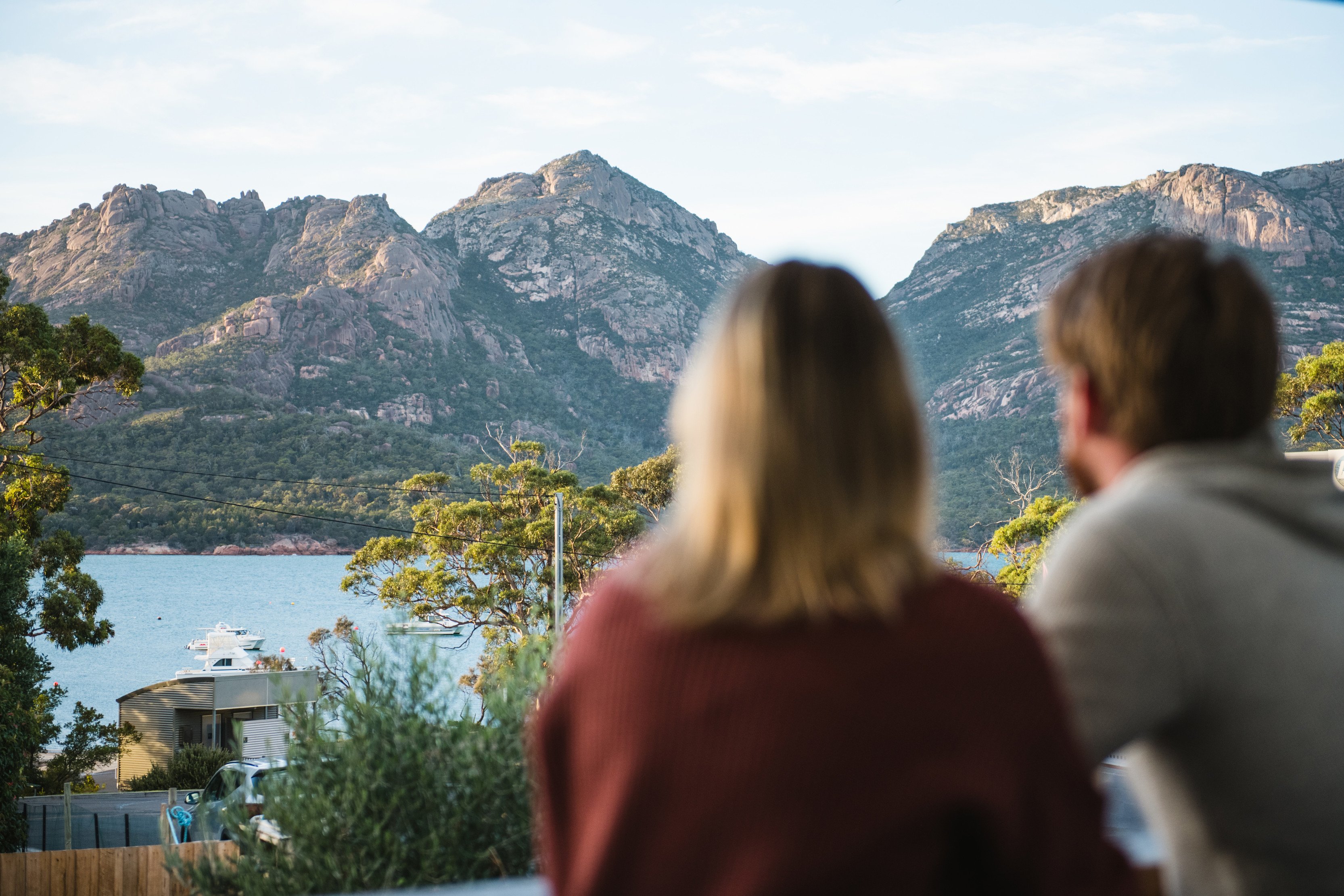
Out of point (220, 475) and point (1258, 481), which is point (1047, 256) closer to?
point (220, 475)

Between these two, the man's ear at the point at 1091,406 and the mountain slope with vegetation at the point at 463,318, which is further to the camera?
the mountain slope with vegetation at the point at 463,318

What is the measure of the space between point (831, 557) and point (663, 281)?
3001 inches

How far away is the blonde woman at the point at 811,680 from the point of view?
66 cm

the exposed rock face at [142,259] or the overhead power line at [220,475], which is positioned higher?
the exposed rock face at [142,259]

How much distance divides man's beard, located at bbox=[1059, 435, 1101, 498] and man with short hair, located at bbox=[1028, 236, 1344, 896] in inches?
1.6

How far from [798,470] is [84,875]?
746 cm

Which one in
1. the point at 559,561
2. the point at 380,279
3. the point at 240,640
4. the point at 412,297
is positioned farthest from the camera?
the point at 380,279

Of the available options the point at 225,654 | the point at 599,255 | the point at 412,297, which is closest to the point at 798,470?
the point at 225,654

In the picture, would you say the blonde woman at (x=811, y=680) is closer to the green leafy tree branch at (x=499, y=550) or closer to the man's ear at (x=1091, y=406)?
the man's ear at (x=1091, y=406)

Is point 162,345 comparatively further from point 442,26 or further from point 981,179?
point 981,179

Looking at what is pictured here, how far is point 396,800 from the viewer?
2676mm

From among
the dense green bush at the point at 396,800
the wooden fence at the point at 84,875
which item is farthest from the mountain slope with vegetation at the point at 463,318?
the dense green bush at the point at 396,800

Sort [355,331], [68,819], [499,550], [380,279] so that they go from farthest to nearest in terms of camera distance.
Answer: [380,279] < [355,331] < [499,550] < [68,819]

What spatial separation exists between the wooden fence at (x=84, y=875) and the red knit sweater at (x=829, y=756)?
22.8ft
